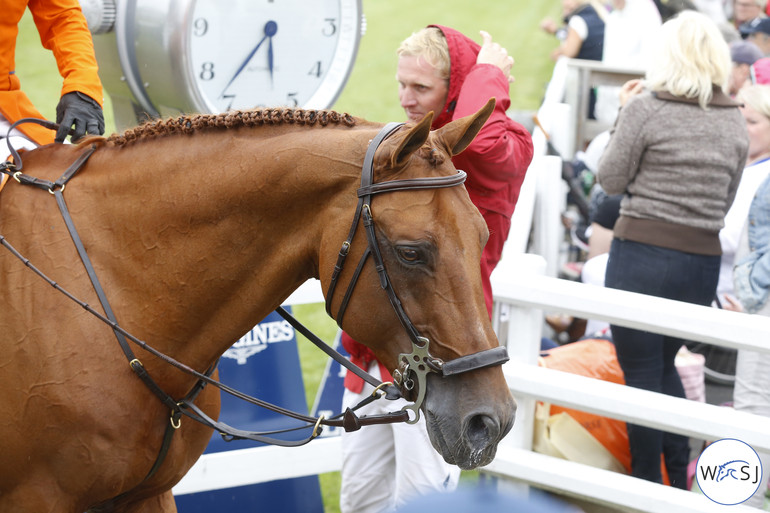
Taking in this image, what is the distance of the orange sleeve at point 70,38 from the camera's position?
290 cm

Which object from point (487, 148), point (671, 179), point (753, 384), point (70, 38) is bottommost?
point (753, 384)

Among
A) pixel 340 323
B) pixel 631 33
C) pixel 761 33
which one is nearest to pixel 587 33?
pixel 631 33

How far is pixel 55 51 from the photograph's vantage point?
304cm

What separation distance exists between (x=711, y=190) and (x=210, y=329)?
2.52 m

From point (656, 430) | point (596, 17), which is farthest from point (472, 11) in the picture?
point (656, 430)

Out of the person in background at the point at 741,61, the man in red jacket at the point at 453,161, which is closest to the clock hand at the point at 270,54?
the man in red jacket at the point at 453,161

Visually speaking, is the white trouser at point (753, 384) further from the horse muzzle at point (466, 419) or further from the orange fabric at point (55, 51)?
the orange fabric at point (55, 51)

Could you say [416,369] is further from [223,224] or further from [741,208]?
[741,208]

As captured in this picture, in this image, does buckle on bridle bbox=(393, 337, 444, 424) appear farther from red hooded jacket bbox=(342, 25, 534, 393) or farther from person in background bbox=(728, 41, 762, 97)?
person in background bbox=(728, 41, 762, 97)

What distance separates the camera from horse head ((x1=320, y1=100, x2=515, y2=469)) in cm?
217

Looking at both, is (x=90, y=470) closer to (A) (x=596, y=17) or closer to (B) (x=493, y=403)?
(B) (x=493, y=403)

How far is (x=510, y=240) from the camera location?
441 cm

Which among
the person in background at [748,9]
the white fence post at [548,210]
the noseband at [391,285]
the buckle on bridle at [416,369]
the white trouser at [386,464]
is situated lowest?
the white trouser at [386,464]

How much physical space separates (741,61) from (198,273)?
17.7 feet
